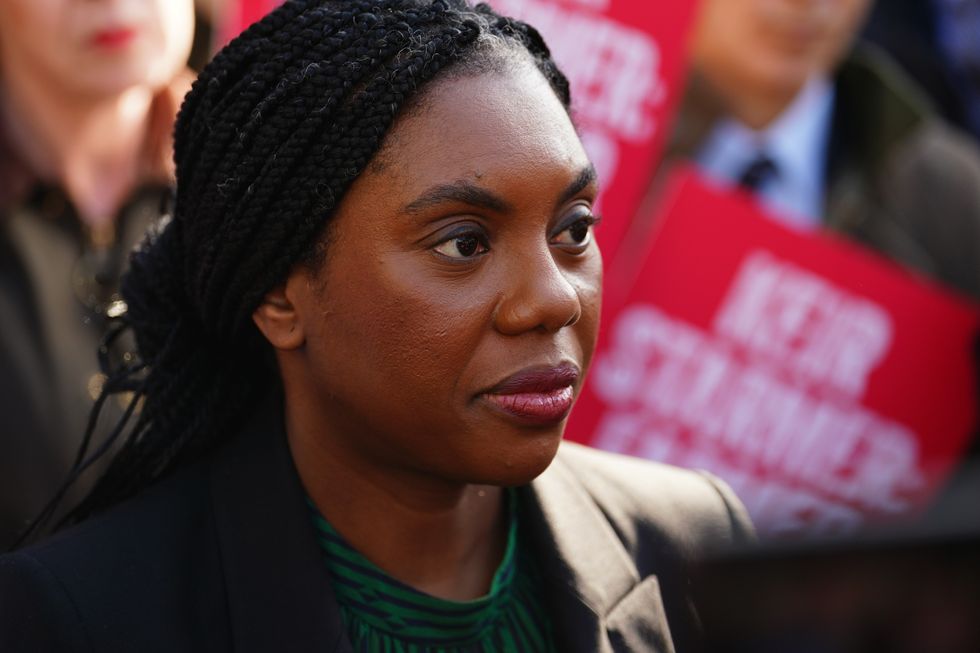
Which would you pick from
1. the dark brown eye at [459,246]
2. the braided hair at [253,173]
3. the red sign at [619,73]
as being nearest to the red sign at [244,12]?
the red sign at [619,73]

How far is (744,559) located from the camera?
1.20 m

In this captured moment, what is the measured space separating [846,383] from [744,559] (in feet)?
9.95

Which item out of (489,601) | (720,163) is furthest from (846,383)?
(489,601)

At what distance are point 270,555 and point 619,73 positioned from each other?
2162 millimetres

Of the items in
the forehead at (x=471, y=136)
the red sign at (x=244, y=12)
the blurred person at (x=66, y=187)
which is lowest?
the blurred person at (x=66, y=187)

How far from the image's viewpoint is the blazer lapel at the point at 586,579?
7.72ft

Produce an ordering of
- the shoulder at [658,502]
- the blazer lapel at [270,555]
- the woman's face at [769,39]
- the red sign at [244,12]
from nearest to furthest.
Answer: the blazer lapel at [270,555], the shoulder at [658,502], the red sign at [244,12], the woman's face at [769,39]

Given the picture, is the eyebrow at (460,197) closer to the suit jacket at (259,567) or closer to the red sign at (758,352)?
the suit jacket at (259,567)

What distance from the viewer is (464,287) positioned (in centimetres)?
209

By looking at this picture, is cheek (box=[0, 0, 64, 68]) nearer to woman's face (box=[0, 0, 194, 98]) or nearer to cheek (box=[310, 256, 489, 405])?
woman's face (box=[0, 0, 194, 98])

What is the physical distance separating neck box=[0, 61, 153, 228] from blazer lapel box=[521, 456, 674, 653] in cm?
181

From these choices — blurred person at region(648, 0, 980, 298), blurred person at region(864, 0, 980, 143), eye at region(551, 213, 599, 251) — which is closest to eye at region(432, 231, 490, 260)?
eye at region(551, 213, 599, 251)

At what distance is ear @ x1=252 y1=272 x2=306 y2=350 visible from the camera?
227 cm

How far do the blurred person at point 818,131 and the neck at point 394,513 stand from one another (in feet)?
7.41
